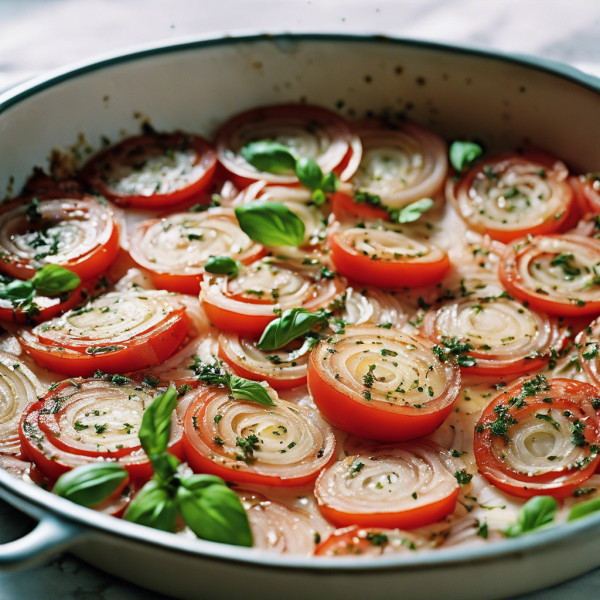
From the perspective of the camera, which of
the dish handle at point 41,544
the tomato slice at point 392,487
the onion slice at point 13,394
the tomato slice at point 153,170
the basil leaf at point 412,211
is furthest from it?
the tomato slice at point 153,170

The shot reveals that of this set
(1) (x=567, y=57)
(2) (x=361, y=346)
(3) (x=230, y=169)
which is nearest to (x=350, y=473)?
(2) (x=361, y=346)

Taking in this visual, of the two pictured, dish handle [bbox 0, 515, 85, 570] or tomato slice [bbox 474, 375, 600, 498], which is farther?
tomato slice [bbox 474, 375, 600, 498]

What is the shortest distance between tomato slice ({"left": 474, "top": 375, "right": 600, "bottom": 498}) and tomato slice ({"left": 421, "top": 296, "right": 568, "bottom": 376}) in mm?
128

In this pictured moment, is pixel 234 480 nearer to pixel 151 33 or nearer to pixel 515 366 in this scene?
pixel 515 366

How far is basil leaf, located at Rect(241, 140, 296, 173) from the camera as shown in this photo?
304cm

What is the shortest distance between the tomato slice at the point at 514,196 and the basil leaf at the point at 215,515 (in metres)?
1.58

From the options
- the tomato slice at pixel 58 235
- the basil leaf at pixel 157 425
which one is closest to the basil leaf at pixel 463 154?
the tomato slice at pixel 58 235

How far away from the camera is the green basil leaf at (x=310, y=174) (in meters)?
2.92

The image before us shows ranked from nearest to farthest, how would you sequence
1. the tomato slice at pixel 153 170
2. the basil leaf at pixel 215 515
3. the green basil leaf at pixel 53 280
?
1. the basil leaf at pixel 215 515
2. the green basil leaf at pixel 53 280
3. the tomato slice at pixel 153 170

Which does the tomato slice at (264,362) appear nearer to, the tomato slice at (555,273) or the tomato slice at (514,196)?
the tomato slice at (555,273)

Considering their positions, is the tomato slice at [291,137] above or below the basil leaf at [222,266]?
above

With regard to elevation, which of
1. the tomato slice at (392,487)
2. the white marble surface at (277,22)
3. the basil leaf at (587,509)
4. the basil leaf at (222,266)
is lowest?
the tomato slice at (392,487)

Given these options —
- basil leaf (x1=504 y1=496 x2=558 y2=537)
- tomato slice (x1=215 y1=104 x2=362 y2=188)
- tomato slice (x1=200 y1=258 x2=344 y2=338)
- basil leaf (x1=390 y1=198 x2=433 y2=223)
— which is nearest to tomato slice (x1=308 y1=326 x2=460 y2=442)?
tomato slice (x1=200 y1=258 x2=344 y2=338)

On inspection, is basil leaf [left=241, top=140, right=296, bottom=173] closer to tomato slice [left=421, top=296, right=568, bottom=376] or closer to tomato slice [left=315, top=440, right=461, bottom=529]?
tomato slice [left=421, top=296, right=568, bottom=376]
